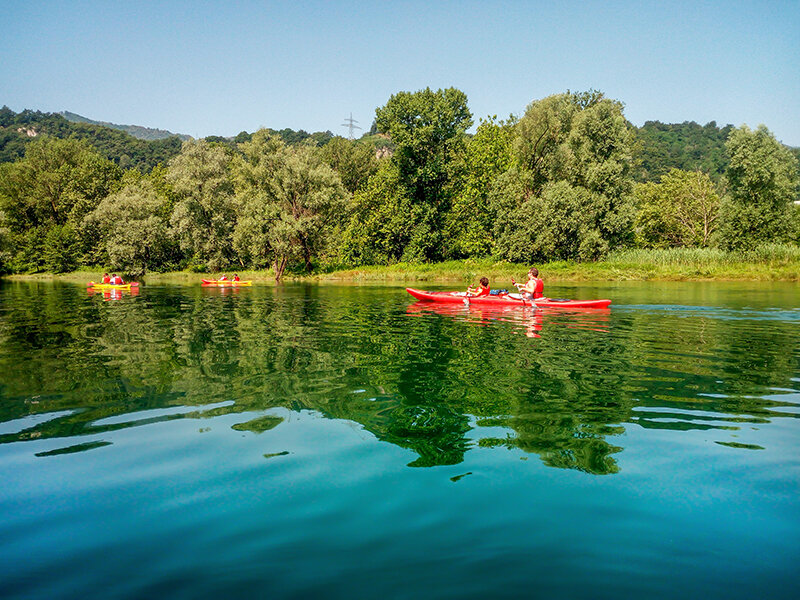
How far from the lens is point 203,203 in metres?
55.5

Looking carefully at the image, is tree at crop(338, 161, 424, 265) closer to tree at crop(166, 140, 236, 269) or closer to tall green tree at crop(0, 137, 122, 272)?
tree at crop(166, 140, 236, 269)

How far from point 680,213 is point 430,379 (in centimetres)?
6112

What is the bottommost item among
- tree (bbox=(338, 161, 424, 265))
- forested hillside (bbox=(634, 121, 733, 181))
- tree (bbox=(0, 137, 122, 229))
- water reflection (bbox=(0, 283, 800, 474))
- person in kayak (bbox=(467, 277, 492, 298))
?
water reflection (bbox=(0, 283, 800, 474))

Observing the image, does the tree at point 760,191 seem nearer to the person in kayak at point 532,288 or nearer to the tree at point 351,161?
the person in kayak at point 532,288

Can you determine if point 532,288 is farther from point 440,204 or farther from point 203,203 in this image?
point 203,203

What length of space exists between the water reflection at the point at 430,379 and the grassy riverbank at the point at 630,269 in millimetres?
26286

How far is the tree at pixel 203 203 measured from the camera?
55.1 m

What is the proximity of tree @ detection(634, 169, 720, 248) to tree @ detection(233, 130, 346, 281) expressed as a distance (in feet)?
112

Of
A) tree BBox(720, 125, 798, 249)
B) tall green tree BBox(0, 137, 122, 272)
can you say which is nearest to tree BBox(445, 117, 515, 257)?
tree BBox(720, 125, 798, 249)

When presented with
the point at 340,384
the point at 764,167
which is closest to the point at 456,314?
the point at 340,384

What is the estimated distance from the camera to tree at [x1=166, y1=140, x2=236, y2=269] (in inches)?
2170

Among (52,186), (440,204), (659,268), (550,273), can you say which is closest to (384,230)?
(440,204)

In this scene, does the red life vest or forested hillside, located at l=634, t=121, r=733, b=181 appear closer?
the red life vest

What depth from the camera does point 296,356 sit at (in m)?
11.4
